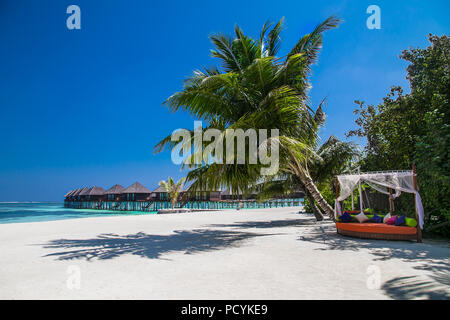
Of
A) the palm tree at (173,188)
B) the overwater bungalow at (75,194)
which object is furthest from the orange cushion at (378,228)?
the overwater bungalow at (75,194)

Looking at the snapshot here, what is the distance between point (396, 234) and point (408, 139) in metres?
3.08

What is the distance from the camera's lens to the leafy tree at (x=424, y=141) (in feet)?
19.2

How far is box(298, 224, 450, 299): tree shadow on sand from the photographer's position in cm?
287

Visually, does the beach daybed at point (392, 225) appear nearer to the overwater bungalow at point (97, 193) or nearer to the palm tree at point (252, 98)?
the palm tree at point (252, 98)

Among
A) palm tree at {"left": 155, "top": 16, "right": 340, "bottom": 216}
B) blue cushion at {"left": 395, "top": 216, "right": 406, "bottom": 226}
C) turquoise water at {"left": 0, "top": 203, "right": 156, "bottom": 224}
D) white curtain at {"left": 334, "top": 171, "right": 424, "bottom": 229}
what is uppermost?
palm tree at {"left": 155, "top": 16, "right": 340, "bottom": 216}

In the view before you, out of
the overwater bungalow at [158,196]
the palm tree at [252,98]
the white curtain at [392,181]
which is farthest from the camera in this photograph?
the overwater bungalow at [158,196]

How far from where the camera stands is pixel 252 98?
7.62 meters

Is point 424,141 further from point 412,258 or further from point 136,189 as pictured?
point 136,189

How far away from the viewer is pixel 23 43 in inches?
883

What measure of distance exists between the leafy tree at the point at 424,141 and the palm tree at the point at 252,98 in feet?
8.39

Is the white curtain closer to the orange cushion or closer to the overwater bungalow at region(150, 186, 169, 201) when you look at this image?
the orange cushion

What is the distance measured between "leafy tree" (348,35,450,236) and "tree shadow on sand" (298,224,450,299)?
1340mm

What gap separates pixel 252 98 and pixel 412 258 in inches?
220

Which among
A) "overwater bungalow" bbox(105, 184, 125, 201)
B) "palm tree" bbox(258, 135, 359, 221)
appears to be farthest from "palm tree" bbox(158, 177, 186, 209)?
"palm tree" bbox(258, 135, 359, 221)
